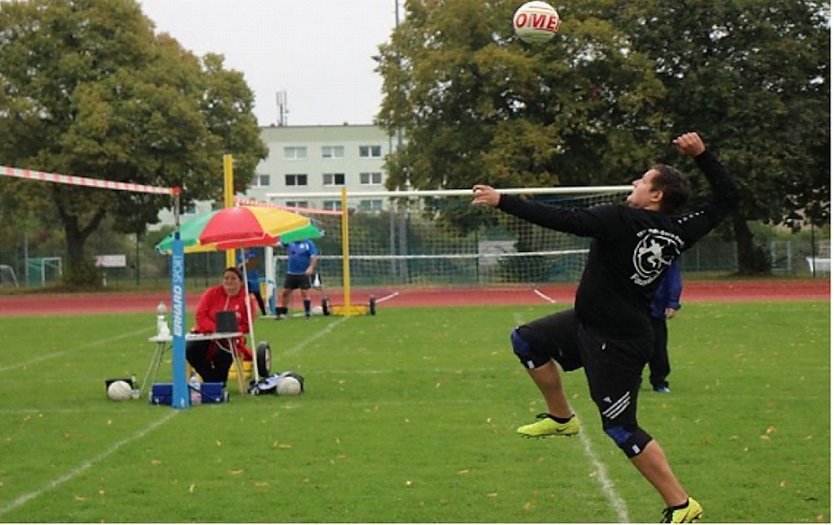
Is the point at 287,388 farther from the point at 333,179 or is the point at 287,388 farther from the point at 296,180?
the point at 333,179

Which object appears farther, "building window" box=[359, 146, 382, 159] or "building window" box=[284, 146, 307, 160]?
"building window" box=[284, 146, 307, 160]

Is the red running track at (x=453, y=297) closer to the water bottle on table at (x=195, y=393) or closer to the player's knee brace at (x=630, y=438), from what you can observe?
the water bottle on table at (x=195, y=393)

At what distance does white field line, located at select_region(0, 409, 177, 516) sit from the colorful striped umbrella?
7.88 ft

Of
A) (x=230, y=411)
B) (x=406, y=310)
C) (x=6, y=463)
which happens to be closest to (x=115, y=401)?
(x=230, y=411)

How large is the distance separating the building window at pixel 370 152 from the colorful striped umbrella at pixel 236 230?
8275cm

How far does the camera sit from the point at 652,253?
6613 mm

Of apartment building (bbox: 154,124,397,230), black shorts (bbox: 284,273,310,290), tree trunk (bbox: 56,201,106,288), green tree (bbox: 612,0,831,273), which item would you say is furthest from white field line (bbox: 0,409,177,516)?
apartment building (bbox: 154,124,397,230)

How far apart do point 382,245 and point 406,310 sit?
9.46 meters

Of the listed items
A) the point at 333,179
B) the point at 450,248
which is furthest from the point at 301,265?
the point at 333,179

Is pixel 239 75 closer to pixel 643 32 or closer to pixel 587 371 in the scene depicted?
pixel 643 32

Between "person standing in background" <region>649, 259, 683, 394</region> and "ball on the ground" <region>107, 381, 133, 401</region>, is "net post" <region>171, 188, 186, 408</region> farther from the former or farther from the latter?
"person standing in background" <region>649, 259, 683, 394</region>

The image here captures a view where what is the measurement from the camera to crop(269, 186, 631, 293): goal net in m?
36.4

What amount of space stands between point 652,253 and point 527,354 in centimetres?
123

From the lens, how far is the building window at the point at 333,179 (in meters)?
97.1
